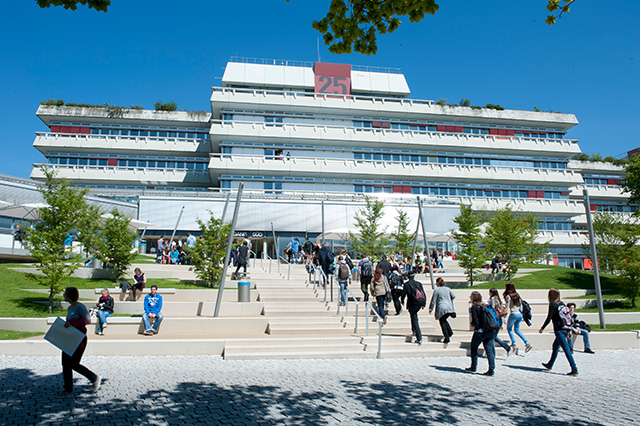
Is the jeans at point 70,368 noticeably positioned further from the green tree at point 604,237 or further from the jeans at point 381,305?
the green tree at point 604,237

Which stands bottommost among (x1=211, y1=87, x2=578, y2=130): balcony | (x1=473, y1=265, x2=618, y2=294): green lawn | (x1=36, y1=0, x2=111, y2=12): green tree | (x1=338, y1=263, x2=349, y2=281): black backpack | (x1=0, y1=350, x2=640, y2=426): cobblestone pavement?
(x1=0, y1=350, x2=640, y2=426): cobblestone pavement

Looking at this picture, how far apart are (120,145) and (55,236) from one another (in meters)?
37.6

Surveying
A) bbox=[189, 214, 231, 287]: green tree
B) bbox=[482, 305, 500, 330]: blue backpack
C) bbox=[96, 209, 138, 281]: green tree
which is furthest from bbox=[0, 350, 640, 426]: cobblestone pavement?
bbox=[96, 209, 138, 281]: green tree

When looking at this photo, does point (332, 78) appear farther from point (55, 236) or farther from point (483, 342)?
point (483, 342)

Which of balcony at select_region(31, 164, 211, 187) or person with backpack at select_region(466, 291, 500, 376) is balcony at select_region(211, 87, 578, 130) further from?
person with backpack at select_region(466, 291, 500, 376)

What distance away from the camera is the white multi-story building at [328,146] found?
1780 inches

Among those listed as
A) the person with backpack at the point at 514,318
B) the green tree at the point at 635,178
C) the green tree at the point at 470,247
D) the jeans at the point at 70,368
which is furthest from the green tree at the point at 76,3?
the green tree at the point at 635,178

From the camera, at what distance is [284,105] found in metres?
46.6

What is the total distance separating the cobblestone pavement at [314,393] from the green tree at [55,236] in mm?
4698

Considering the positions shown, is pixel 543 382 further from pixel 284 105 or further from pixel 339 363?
pixel 284 105

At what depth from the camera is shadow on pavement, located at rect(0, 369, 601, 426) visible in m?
5.72

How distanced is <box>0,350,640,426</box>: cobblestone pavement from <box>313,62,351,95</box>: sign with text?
Result: 44.0m

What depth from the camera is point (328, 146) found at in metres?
47.5

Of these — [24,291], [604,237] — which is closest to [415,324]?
[24,291]
